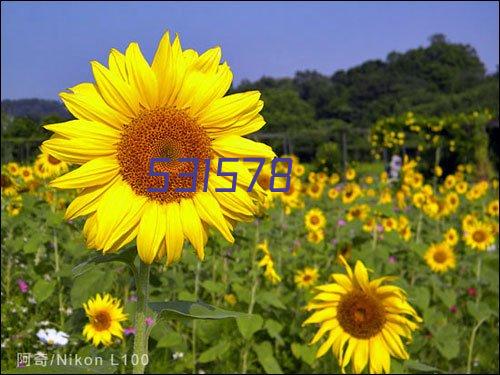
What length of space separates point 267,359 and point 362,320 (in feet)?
3.61

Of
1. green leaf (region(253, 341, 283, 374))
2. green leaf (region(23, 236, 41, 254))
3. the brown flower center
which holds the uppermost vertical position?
green leaf (region(23, 236, 41, 254))

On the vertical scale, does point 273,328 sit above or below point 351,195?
below

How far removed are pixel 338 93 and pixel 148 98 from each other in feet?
152

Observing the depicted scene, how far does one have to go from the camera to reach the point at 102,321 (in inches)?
98.5

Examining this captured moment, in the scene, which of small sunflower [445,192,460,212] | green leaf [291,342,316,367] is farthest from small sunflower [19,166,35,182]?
small sunflower [445,192,460,212]

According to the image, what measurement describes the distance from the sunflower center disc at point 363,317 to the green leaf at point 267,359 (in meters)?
1.00

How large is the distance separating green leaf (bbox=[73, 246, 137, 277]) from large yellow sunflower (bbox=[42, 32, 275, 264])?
1.5 inches

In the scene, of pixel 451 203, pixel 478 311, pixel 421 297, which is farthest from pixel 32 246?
pixel 451 203

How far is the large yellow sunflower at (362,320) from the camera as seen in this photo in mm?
2053

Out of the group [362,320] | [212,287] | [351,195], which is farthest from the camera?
[351,195]

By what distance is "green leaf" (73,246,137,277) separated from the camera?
3.07 ft

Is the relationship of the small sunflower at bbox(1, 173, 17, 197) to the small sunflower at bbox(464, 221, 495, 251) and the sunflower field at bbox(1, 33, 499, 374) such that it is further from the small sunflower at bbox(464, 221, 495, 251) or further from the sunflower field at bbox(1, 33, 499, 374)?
the small sunflower at bbox(464, 221, 495, 251)

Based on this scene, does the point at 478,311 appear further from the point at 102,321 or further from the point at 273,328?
the point at 102,321

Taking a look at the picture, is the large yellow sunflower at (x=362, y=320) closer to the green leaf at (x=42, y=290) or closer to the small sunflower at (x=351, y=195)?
the green leaf at (x=42, y=290)
